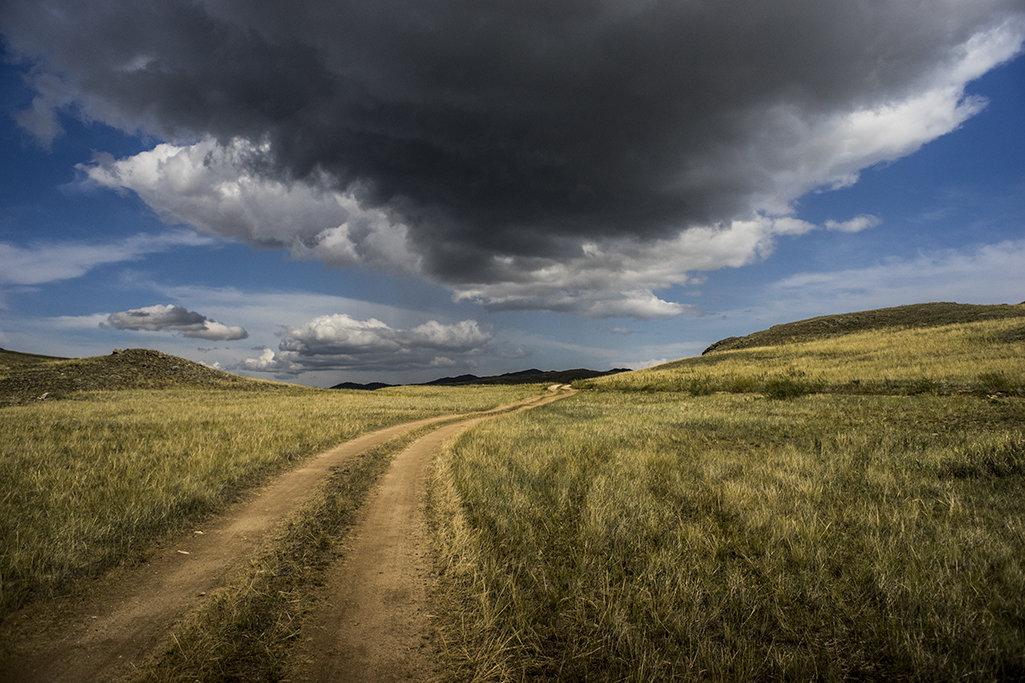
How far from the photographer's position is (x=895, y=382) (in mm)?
30031

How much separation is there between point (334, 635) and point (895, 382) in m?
37.8

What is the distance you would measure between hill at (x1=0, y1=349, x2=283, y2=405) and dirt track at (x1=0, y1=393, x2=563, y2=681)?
4446 cm

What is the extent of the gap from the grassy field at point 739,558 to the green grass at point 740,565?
28 millimetres

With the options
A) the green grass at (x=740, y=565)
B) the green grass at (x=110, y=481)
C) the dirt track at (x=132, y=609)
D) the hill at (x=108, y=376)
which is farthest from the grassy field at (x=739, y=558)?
the hill at (x=108, y=376)

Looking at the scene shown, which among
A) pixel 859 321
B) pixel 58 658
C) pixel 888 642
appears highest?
pixel 859 321

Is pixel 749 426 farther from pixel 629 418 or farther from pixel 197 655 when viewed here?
pixel 197 655

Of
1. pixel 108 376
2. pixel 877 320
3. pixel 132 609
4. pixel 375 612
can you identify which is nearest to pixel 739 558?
pixel 375 612

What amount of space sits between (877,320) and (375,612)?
12029 centimetres

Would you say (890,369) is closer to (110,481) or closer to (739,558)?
(739,558)

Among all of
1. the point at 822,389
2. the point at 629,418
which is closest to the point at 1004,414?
the point at 629,418

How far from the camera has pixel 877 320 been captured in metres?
94.6

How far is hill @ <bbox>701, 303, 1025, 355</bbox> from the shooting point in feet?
266

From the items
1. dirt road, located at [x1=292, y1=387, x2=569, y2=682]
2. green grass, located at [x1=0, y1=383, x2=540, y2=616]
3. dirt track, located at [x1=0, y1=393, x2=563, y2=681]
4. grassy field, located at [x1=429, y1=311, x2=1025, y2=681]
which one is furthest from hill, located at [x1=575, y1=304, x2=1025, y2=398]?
dirt track, located at [x1=0, y1=393, x2=563, y2=681]

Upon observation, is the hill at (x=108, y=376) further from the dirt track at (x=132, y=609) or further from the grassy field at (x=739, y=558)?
the grassy field at (x=739, y=558)
